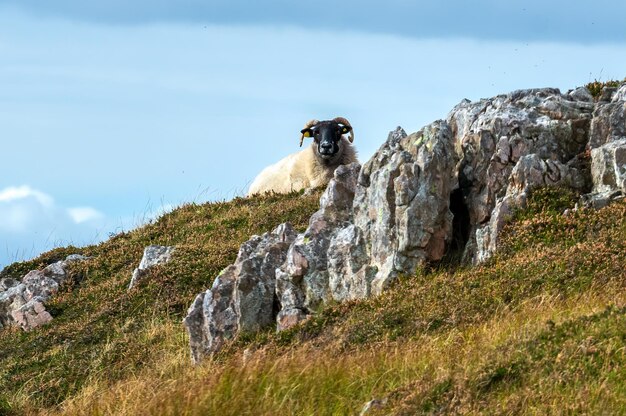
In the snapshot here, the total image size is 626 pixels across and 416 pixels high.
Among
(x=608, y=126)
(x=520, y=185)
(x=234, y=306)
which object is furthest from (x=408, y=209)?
(x=608, y=126)

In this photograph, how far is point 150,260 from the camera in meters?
27.2

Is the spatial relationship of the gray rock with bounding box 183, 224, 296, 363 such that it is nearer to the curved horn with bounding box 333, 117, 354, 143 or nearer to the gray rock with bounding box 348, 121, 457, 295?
the gray rock with bounding box 348, 121, 457, 295

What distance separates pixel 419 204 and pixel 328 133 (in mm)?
17223

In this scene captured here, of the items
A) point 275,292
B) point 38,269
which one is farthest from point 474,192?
point 38,269

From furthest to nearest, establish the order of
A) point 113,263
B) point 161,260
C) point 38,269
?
point 38,269 → point 113,263 → point 161,260

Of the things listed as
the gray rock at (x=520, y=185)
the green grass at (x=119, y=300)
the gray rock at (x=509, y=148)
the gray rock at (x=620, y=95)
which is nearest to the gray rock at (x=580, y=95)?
the gray rock at (x=509, y=148)

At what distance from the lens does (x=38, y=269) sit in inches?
1244

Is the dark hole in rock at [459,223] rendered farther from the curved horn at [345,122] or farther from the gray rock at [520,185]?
the curved horn at [345,122]

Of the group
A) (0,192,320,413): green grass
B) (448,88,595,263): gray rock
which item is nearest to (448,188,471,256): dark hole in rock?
(448,88,595,263): gray rock

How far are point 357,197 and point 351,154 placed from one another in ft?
53.2

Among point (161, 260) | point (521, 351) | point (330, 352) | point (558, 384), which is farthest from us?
point (161, 260)

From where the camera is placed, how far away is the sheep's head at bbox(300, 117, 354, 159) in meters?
36.0

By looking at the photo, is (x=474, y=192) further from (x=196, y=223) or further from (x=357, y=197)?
(x=196, y=223)

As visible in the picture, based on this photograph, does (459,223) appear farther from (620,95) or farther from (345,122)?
(345,122)
